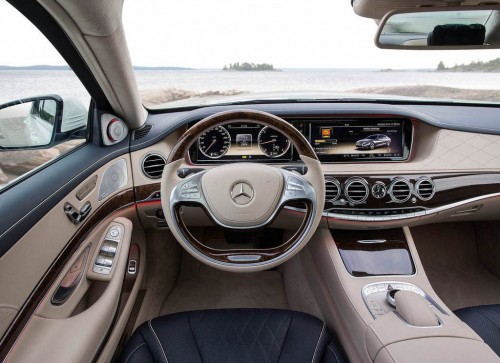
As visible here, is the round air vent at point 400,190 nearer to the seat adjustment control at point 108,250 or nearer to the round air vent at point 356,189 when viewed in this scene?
the round air vent at point 356,189

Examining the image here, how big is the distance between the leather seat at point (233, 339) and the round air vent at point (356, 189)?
0.68 metres

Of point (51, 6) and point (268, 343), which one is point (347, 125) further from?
point (51, 6)

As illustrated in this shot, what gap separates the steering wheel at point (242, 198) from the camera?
63.9 inches

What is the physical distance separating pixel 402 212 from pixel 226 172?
1.08 metres

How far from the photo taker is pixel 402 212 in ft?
7.13

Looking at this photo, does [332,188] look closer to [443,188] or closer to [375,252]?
[375,252]

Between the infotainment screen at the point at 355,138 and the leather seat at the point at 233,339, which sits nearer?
the leather seat at the point at 233,339

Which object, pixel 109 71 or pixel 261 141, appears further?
pixel 261 141

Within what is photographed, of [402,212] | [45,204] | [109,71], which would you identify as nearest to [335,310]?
[402,212]

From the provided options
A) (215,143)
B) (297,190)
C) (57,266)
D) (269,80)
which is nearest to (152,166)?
(215,143)

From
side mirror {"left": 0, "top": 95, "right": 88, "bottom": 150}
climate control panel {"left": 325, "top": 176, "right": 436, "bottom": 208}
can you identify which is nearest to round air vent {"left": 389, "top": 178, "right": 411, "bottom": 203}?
climate control panel {"left": 325, "top": 176, "right": 436, "bottom": 208}

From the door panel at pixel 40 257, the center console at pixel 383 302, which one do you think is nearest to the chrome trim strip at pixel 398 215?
the center console at pixel 383 302

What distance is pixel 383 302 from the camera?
1.79 metres

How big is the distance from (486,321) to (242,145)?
149 cm
